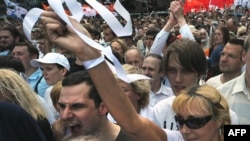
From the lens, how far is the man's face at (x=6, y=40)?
260 inches

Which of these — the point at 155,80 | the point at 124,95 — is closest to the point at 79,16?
the point at 124,95

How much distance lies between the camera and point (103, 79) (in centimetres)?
220

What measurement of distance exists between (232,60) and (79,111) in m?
2.61

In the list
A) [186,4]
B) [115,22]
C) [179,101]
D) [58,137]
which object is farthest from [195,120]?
[186,4]

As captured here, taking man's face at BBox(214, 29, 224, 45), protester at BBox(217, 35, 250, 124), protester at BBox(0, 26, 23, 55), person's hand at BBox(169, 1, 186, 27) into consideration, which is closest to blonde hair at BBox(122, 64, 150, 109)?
protester at BBox(217, 35, 250, 124)

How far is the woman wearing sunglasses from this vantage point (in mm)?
2691

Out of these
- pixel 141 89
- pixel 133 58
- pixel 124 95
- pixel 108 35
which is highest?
pixel 124 95

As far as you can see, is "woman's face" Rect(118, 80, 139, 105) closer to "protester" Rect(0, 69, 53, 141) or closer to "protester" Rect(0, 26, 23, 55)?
"protester" Rect(0, 69, 53, 141)

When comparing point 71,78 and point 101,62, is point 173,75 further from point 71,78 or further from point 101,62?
point 101,62

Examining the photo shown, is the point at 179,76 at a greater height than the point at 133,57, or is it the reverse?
the point at 179,76

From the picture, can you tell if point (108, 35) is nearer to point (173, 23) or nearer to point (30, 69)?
point (30, 69)

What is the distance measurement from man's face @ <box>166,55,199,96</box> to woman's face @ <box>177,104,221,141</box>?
76cm

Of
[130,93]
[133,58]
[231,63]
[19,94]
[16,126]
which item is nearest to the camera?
[16,126]

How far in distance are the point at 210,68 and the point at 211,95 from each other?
447cm
